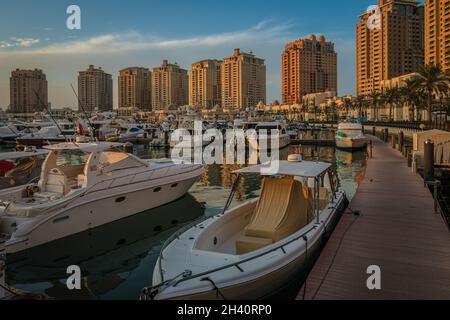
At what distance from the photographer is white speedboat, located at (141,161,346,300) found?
307 inches

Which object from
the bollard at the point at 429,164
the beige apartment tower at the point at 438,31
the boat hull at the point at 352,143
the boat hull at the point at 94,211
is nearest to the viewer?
the boat hull at the point at 94,211

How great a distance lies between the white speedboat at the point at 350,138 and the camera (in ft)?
156

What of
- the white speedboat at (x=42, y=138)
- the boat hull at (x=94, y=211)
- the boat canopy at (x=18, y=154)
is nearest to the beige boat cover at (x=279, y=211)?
the boat hull at (x=94, y=211)

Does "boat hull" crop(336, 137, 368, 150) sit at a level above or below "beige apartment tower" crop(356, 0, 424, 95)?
below

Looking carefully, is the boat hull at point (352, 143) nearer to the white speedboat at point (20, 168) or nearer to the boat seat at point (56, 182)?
the white speedboat at point (20, 168)

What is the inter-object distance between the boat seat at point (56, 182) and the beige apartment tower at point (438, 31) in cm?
13356

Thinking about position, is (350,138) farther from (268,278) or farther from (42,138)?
(268,278)

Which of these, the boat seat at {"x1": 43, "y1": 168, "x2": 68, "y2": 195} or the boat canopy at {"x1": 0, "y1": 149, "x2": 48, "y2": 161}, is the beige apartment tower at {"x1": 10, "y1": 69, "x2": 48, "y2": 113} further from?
the boat seat at {"x1": 43, "y1": 168, "x2": 68, "y2": 195}

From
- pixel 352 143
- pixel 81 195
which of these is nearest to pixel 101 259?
pixel 81 195

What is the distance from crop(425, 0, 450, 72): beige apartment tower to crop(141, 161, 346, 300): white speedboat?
133187mm

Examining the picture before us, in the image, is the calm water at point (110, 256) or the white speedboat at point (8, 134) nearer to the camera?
the calm water at point (110, 256)

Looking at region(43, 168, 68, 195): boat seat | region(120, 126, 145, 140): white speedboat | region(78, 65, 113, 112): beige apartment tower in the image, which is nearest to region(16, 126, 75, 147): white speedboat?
region(120, 126, 145, 140): white speedboat

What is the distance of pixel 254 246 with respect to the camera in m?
10.1

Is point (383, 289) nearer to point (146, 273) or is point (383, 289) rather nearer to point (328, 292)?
point (328, 292)
